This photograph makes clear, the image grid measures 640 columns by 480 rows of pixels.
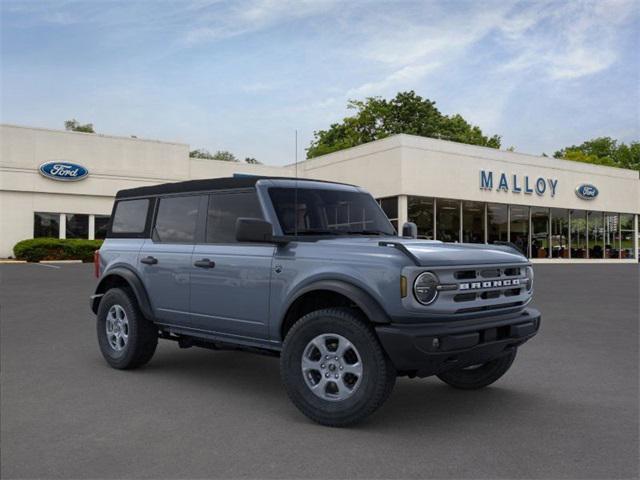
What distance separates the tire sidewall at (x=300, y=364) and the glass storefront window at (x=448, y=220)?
32607 millimetres

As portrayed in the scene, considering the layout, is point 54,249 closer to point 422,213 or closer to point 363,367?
point 422,213

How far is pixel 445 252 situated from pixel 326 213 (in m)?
1.50

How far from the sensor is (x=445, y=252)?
182 inches

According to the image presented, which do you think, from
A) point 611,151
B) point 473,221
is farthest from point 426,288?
point 611,151

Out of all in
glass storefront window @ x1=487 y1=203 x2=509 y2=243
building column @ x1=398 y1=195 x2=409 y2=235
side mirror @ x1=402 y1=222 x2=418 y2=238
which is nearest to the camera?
side mirror @ x1=402 y1=222 x2=418 y2=238

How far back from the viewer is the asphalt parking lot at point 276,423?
371cm

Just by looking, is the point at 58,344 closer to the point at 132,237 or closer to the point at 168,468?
the point at 132,237

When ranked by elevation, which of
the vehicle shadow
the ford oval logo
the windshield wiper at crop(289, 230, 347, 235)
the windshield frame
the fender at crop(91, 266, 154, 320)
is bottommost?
the vehicle shadow

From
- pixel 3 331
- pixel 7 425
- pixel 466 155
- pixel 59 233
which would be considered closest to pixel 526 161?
pixel 466 155

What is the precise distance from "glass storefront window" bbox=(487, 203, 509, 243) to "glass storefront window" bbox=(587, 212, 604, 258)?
9.06m

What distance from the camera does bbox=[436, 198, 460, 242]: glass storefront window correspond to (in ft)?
121

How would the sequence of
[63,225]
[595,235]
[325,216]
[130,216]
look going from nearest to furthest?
[325,216], [130,216], [63,225], [595,235]

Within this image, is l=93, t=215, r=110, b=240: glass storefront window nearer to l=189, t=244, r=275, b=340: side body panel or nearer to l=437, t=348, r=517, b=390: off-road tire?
l=189, t=244, r=275, b=340: side body panel

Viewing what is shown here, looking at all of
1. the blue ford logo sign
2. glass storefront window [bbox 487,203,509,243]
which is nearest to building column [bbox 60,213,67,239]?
the blue ford logo sign
